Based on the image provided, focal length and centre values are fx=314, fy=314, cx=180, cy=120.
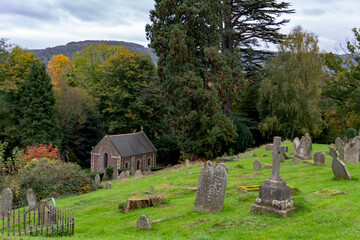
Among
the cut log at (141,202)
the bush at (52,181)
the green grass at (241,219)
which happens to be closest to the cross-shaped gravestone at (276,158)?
the green grass at (241,219)

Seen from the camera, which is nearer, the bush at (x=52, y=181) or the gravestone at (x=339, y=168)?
the gravestone at (x=339, y=168)

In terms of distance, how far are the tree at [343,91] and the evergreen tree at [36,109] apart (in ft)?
105

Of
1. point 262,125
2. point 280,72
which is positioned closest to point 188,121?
point 262,125

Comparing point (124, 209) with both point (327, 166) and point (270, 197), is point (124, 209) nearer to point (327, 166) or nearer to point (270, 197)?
point (270, 197)

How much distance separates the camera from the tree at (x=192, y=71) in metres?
28.8

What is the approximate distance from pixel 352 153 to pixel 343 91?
2179 cm

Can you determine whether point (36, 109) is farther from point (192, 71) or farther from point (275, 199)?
point (275, 199)

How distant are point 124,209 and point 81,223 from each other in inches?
64.9

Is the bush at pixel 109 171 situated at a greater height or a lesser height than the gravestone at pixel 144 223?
lesser

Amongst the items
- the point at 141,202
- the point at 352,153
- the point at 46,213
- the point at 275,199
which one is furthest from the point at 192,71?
the point at 275,199

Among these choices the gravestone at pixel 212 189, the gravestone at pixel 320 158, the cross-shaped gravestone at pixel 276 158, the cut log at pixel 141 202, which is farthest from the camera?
the gravestone at pixel 320 158

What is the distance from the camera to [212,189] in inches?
396

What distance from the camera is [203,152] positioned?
1226 inches

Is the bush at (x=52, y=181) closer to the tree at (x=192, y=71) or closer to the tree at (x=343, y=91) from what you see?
the tree at (x=192, y=71)
